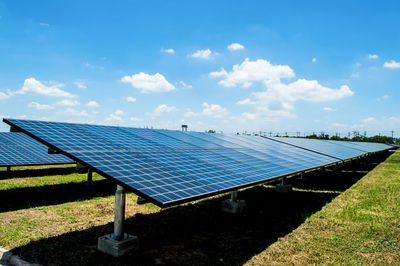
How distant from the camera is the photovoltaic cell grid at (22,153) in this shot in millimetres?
16531

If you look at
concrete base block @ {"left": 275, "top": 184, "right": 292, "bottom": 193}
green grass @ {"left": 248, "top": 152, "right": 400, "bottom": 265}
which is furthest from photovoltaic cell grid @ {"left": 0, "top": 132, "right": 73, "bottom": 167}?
green grass @ {"left": 248, "top": 152, "right": 400, "bottom": 265}

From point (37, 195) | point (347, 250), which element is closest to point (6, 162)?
point (37, 195)

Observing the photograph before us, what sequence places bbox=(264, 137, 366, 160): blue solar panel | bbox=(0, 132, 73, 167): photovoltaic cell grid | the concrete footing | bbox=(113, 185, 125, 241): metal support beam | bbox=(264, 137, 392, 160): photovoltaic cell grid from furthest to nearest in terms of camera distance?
bbox=(264, 137, 392, 160): photovoltaic cell grid, bbox=(264, 137, 366, 160): blue solar panel, the concrete footing, bbox=(0, 132, 73, 167): photovoltaic cell grid, bbox=(113, 185, 125, 241): metal support beam

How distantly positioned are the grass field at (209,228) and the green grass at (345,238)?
3 cm

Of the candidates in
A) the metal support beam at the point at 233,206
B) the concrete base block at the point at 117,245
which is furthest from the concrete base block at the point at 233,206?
the concrete base block at the point at 117,245

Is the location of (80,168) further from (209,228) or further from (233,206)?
(209,228)

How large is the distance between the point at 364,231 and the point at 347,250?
6.59 ft

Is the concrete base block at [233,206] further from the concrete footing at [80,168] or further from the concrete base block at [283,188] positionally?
the concrete footing at [80,168]

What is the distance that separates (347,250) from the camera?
7.46 metres

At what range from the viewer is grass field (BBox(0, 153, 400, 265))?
6.90 metres

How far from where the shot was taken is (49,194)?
13273 millimetres

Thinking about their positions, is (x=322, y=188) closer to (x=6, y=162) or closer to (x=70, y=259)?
(x=70, y=259)

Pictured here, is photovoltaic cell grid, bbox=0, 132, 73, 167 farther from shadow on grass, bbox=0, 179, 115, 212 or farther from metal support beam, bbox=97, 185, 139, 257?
metal support beam, bbox=97, 185, 139, 257

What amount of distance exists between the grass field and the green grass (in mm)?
26
